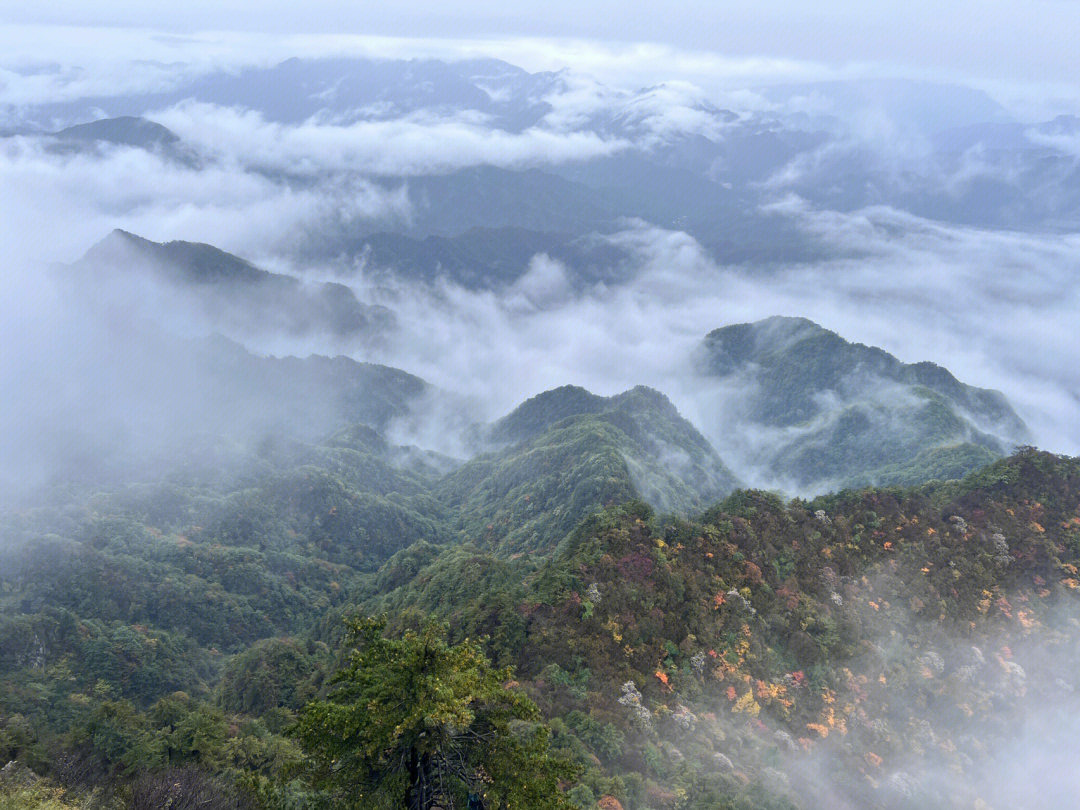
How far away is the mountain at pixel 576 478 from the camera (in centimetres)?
12450

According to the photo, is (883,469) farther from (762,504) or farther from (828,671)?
(828,671)

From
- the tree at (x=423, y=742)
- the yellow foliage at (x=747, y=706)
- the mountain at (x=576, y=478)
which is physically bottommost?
the mountain at (x=576, y=478)

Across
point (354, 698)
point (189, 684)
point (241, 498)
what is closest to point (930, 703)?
point (354, 698)

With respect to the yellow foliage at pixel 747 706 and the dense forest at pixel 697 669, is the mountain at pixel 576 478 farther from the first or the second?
the yellow foliage at pixel 747 706

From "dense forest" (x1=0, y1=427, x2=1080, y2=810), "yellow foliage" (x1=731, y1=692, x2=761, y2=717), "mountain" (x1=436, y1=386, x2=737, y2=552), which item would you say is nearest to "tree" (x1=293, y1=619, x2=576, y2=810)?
"dense forest" (x1=0, y1=427, x2=1080, y2=810)

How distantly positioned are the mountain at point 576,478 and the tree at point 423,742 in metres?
90.5

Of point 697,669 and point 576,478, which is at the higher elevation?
point 697,669

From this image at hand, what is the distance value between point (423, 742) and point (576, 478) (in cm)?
11641

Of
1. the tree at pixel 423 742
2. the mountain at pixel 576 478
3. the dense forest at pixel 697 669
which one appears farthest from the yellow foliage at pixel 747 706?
Answer: the mountain at pixel 576 478

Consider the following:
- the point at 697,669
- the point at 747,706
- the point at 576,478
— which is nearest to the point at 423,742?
the point at 697,669

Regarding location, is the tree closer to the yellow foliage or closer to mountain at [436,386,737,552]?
the yellow foliage

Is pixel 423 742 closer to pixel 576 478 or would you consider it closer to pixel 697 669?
pixel 697 669

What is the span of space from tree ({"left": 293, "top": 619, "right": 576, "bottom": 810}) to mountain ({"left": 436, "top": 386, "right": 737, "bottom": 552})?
9054 centimetres

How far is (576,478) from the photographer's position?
136 meters
